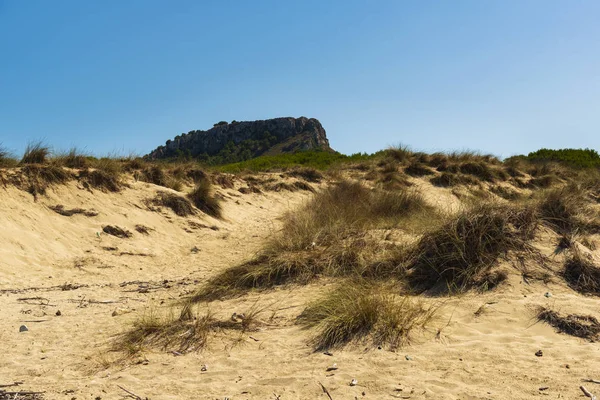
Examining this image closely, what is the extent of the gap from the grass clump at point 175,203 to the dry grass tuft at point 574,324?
8.40 m

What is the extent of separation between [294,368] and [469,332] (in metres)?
1.54

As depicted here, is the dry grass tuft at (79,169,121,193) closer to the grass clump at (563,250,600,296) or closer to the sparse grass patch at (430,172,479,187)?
the grass clump at (563,250,600,296)

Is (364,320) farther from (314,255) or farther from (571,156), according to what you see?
(571,156)

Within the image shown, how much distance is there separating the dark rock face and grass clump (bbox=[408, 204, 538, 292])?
183ft

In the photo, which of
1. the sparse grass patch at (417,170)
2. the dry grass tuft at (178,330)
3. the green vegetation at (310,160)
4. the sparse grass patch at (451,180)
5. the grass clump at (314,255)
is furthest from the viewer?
the green vegetation at (310,160)

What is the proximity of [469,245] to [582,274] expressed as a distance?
1.15 m

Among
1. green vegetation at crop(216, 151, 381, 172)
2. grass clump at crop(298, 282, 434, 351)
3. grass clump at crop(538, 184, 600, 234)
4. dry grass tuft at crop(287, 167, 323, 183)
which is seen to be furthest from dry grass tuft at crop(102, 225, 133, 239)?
green vegetation at crop(216, 151, 381, 172)

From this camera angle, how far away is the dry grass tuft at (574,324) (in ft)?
12.6

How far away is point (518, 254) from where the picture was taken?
5.35 meters

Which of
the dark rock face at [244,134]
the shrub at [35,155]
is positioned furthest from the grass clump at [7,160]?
the dark rock face at [244,134]

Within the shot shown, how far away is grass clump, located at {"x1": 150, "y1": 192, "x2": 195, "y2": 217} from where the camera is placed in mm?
10969

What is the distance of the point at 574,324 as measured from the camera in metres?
3.95

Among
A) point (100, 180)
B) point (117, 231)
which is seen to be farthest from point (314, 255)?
point (100, 180)

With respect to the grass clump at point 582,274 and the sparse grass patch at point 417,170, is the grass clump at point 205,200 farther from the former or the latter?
the sparse grass patch at point 417,170
